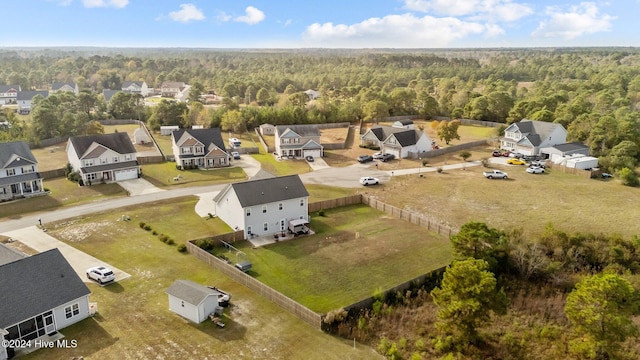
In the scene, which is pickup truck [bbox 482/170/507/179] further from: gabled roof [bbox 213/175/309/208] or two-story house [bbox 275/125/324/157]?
gabled roof [bbox 213/175/309/208]

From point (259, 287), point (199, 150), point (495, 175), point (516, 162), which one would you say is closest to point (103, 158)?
point (199, 150)

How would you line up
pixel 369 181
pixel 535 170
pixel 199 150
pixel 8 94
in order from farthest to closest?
pixel 8 94
pixel 199 150
pixel 535 170
pixel 369 181

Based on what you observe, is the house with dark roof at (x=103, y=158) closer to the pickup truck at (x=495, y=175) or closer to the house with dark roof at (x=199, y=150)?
the house with dark roof at (x=199, y=150)

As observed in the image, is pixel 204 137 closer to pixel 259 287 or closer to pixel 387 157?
pixel 387 157

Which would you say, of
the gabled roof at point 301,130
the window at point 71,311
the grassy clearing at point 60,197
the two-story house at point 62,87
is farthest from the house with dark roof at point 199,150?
the two-story house at point 62,87

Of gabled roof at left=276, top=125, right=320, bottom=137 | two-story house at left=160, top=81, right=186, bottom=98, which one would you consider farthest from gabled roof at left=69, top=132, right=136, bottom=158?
two-story house at left=160, top=81, right=186, bottom=98

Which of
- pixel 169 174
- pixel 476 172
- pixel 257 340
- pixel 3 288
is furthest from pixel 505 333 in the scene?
pixel 169 174

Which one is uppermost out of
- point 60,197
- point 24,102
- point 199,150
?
point 24,102
